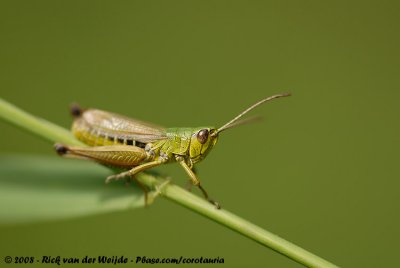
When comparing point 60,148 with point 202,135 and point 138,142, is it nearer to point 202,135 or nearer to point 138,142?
point 138,142

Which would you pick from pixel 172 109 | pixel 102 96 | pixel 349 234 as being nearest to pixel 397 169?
pixel 349 234

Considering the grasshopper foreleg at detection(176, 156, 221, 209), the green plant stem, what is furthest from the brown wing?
the green plant stem

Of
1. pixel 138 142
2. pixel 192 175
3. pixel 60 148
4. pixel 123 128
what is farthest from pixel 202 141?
pixel 60 148

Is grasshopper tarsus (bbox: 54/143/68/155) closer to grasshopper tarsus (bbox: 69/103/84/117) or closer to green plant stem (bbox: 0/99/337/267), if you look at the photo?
green plant stem (bbox: 0/99/337/267)

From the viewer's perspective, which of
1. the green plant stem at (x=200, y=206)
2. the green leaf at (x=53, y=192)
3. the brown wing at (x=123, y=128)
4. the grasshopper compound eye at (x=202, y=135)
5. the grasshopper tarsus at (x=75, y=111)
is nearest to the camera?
the green plant stem at (x=200, y=206)

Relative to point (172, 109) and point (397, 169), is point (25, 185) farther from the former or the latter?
point (397, 169)

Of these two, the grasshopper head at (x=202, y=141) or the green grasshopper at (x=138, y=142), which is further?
the grasshopper head at (x=202, y=141)

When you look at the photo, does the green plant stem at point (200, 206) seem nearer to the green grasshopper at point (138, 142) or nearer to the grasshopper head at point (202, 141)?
the green grasshopper at point (138, 142)

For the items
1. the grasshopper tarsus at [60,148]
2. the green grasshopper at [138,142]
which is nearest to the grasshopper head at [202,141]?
the green grasshopper at [138,142]
